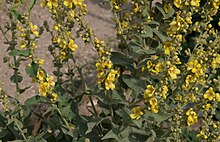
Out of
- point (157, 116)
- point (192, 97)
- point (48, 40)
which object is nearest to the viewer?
point (157, 116)

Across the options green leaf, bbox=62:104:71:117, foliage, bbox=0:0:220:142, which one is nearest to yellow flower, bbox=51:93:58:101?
foliage, bbox=0:0:220:142

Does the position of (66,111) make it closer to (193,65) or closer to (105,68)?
(105,68)

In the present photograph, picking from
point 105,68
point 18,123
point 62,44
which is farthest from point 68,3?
point 18,123

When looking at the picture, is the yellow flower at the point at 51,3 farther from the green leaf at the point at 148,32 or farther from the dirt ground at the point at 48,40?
the dirt ground at the point at 48,40

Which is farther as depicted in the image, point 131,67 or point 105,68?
point 131,67

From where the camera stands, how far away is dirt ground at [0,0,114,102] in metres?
4.07

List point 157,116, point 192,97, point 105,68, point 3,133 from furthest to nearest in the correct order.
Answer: point 3,133, point 192,97, point 157,116, point 105,68

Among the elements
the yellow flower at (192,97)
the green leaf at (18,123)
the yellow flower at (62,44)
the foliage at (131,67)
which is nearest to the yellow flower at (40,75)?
the foliage at (131,67)

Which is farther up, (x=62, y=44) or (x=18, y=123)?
(x=62, y=44)

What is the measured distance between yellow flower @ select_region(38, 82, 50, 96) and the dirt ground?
6.28 ft

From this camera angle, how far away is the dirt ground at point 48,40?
407cm

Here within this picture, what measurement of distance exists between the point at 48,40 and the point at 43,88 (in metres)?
2.89

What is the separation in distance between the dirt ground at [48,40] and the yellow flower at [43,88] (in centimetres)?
191

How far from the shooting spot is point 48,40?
4805 millimetres
